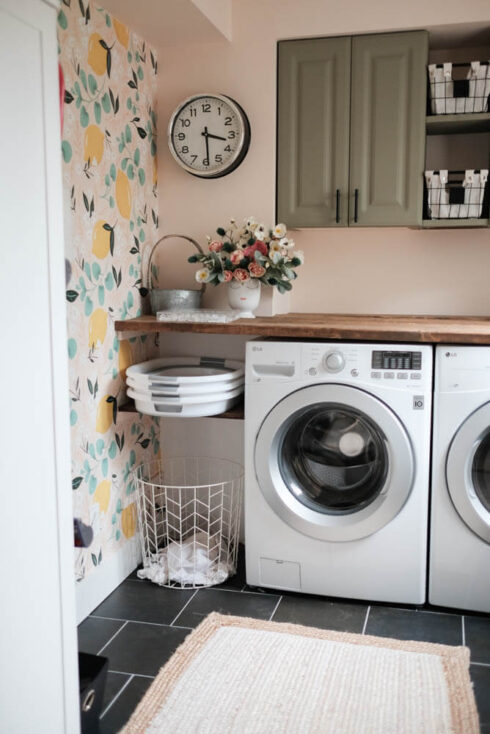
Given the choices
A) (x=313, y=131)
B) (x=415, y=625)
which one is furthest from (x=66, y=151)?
(x=415, y=625)

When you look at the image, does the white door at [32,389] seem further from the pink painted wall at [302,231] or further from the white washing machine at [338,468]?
the pink painted wall at [302,231]

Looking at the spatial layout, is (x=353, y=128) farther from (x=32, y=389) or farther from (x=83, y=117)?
(x=32, y=389)

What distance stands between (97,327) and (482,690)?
68.4 inches

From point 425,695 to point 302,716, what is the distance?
375 millimetres

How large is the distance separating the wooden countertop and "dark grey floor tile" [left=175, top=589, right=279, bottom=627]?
0.99m

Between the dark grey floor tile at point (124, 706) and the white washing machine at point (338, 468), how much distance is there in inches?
29.2

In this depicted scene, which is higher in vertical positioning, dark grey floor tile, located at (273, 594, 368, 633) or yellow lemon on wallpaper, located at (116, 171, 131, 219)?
yellow lemon on wallpaper, located at (116, 171, 131, 219)

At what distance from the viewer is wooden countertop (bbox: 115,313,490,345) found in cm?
253

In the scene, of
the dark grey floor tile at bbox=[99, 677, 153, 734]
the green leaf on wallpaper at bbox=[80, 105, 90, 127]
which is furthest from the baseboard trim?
the green leaf on wallpaper at bbox=[80, 105, 90, 127]

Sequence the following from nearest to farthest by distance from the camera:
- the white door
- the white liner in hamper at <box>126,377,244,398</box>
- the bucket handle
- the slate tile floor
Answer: the white door
the slate tile floor
the white liner in hamper at <box>126,377,244,398</box>
the bucket handle

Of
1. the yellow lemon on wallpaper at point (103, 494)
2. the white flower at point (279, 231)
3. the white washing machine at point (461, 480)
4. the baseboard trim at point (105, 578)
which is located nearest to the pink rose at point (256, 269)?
the white flower at point (279, 231)

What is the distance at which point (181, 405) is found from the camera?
2.74 m

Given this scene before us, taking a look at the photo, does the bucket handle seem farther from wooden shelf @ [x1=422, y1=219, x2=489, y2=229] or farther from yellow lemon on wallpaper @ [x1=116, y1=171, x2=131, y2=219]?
wooden shelf @ [x1=422, y1=219, x2=489, y2=229]

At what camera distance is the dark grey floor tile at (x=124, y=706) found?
6.50 ft
